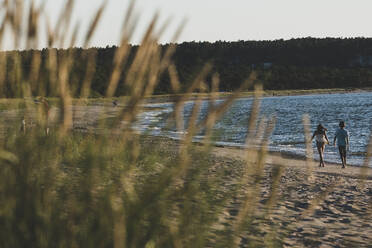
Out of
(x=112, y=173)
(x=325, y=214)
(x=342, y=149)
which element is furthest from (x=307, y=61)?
(x=112, y=173)

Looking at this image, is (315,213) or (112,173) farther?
(315,213)

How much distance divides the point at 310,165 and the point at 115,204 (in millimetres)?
742

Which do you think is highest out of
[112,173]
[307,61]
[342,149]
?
[307,61]

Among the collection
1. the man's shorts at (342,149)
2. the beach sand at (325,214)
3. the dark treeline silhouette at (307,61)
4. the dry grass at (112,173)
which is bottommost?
the beach sand at (325,214)

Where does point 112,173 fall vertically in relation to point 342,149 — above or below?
above

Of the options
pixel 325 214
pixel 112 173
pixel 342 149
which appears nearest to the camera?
pixel 112 173

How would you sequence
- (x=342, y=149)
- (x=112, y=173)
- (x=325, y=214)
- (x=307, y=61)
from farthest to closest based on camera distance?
(x=307, y=61)
(x=342, y=149)
(x=325, y=214)
(x=112, y=173)

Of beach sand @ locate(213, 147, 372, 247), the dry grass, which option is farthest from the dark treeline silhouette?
the dry grass

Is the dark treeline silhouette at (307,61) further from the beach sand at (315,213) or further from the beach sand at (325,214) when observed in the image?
the beach sand at (315,213)

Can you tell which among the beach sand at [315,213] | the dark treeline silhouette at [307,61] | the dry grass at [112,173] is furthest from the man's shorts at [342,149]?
the dark treeline silhouette at [307,61]

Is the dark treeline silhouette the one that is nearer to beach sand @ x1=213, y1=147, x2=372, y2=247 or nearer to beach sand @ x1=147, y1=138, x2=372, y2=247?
beach sand @ x1=213, y1=147, x2=372, y2=247

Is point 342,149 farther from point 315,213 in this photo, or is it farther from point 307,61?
point 307,61

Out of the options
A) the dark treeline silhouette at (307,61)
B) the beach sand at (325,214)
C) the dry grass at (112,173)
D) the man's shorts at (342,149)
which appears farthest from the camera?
the dark treeline silhouette at (307,61)

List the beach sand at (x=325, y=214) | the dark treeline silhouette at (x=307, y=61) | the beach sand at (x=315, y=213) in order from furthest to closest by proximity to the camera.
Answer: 1. the dark treeline silhouette at (x=307, y=61)
2. the beach sand at (x=325, y=214)
3. the beach sand at (x=315, y=213)
